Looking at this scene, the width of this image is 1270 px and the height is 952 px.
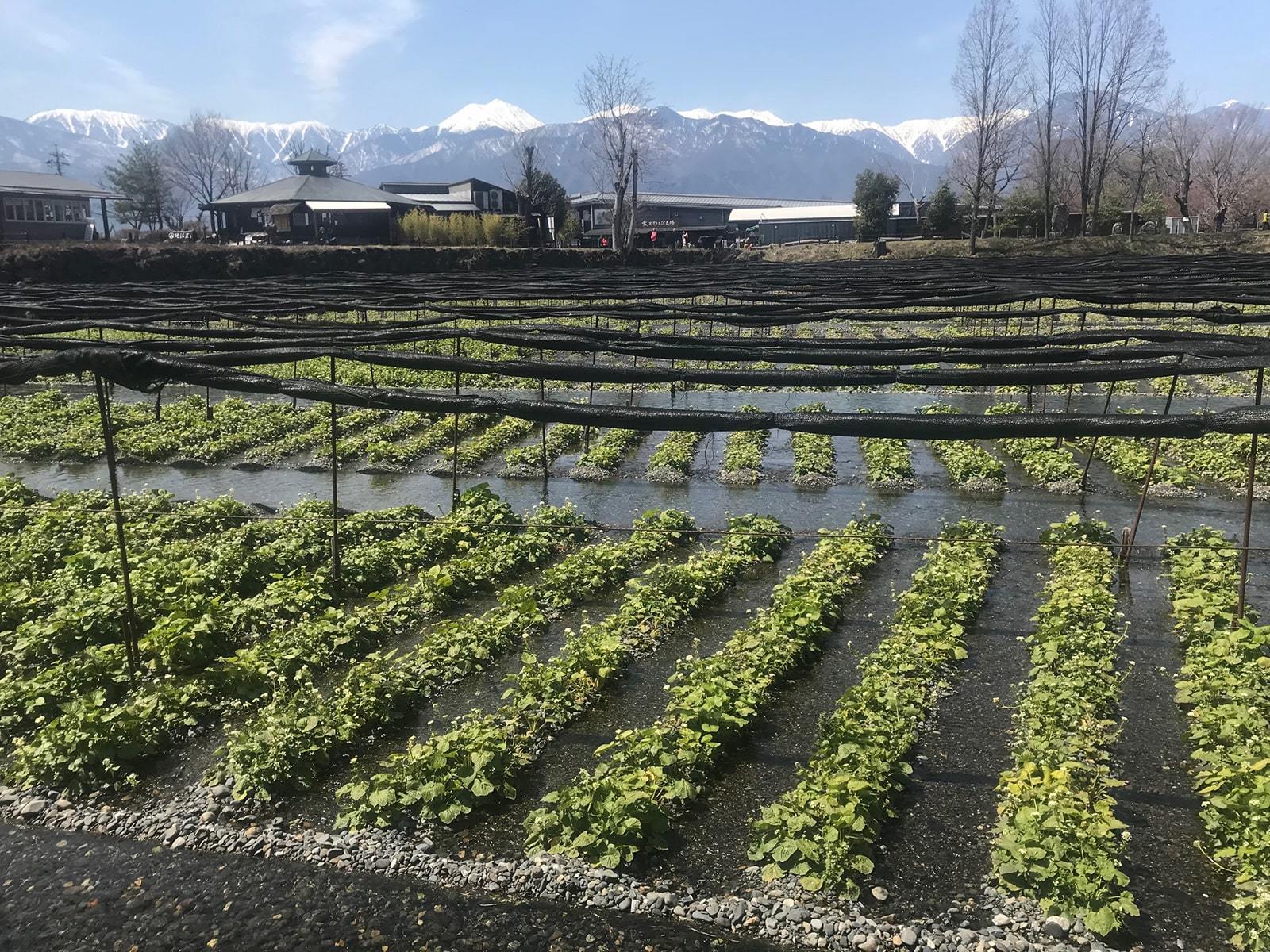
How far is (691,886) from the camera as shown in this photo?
14.4ft

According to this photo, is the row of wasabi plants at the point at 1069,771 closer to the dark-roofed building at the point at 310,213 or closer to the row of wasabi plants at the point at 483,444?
the row of wasabi plants at the point at 483,444

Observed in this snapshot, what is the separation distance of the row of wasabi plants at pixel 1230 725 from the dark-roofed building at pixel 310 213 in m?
56.3

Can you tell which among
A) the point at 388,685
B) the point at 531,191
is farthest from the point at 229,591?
the point at 531,191

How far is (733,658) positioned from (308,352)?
5458 millimetres

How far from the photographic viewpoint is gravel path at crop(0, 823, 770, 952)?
161 inches

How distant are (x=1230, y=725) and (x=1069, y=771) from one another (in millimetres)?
1142

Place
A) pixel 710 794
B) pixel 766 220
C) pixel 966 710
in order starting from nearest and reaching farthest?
1. pixel 710 794
2. pixel 966 710
3. pixel 766 220

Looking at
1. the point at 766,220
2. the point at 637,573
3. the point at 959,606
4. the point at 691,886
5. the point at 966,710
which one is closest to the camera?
the point at 691,886

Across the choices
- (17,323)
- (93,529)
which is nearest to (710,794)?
(93,529)

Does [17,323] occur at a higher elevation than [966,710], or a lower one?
higher

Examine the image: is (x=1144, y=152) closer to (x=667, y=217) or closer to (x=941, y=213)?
(x=941, y=213)

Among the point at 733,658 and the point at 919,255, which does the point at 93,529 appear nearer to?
the point at 733,658

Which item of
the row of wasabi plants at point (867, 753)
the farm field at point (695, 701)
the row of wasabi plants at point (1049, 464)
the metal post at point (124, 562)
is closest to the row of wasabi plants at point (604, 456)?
the farm field at point (695, 701)

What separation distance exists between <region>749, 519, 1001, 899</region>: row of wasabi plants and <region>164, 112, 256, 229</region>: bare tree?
104 m
